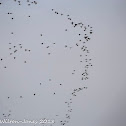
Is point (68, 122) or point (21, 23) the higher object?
point (21, 23)

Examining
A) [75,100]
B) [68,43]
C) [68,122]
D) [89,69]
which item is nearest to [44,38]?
[68,43]

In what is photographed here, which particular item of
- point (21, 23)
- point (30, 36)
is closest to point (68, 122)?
point (30, 36)

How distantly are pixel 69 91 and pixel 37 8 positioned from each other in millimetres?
950

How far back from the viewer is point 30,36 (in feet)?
6.08

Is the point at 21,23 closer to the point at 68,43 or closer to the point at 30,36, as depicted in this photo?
the point at 30,36

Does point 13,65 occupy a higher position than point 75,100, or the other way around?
point 13,65

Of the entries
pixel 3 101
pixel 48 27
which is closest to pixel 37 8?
pixel 48 27

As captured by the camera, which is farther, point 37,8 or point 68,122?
point 68,122


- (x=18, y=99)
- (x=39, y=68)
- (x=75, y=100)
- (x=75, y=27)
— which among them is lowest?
(x=75, y=100)

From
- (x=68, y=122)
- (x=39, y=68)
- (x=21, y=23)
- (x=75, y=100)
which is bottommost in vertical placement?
(x=68, y=122)

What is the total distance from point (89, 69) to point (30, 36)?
0.74 metres

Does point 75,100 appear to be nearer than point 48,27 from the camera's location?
No

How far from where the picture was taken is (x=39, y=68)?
191 cm

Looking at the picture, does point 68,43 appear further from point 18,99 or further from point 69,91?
point 18,99
